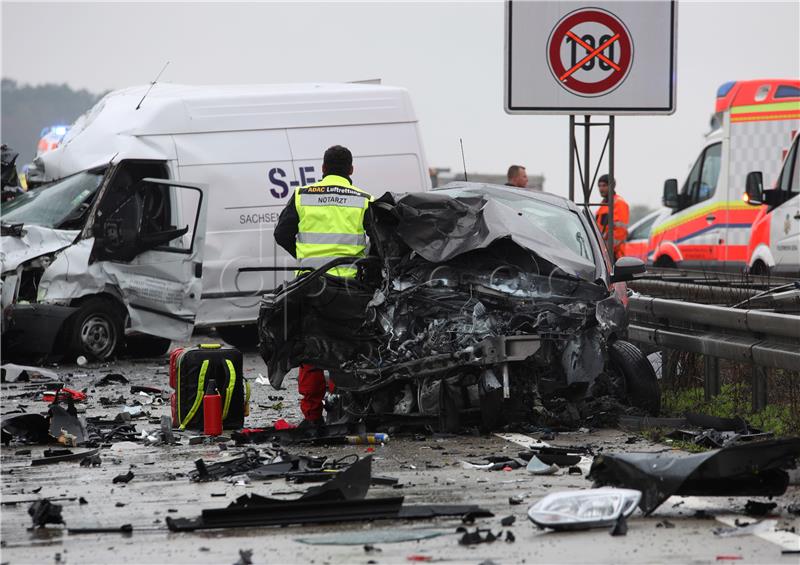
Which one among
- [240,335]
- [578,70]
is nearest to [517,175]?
[578,70]

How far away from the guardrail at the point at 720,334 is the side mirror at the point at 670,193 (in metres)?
11.0

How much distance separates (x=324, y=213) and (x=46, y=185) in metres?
6.96

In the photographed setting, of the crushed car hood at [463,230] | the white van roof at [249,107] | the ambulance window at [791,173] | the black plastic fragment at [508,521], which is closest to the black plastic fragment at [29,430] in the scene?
the crushed car hood at [463,230]

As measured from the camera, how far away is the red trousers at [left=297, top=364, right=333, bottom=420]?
30.7ft

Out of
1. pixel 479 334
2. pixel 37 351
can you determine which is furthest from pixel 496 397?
pixel 37 351

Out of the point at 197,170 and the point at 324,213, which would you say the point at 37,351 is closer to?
the point at 197,170

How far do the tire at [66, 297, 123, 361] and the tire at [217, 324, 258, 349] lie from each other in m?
2.25

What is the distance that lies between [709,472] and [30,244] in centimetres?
936

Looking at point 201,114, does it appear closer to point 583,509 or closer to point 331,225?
point 331,225

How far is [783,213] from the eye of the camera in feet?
55.6

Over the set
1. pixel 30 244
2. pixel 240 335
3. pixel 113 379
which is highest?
pixel 30 244

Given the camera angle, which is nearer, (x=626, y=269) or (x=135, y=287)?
(x=626, y=269)

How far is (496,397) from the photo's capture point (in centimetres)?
875

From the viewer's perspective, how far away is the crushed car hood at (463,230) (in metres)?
9.07
